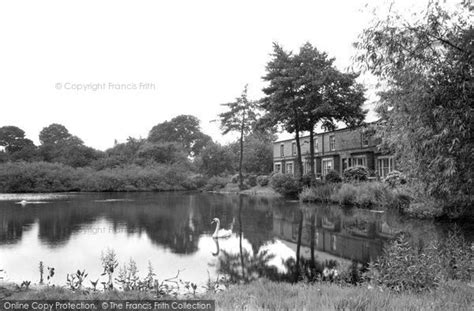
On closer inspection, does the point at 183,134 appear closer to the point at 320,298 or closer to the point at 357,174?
the point at 357,174

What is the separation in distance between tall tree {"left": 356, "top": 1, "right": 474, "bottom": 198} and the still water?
3559 millimetres

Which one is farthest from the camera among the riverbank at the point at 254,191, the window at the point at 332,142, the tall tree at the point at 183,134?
the tall tree at the point at 183,134

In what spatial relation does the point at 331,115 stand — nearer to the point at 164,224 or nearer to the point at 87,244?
the point at 164,224

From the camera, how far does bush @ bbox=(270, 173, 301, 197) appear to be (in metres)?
33.9

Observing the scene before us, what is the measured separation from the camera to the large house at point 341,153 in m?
35.6

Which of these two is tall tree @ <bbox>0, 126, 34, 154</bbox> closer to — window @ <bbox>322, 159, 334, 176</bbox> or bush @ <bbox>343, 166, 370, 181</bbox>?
window @ <bbox>322, 159, 334, 176</bbox>

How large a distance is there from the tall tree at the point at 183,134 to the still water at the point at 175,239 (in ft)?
220

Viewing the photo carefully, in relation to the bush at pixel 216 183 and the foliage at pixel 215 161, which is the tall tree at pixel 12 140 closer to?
the foliage at pixel 215 161

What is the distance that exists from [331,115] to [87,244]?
2415 centimetres

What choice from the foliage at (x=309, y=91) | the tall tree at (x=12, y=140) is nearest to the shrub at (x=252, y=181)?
the foliage at (x=309, y=91)

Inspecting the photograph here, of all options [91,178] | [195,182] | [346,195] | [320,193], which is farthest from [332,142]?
[91,178]

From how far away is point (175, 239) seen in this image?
13656mm

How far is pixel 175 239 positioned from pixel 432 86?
9586 millimetres

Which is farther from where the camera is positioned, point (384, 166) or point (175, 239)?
point (384, 166)
